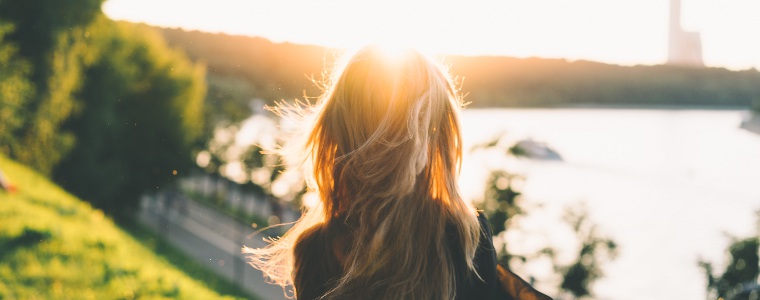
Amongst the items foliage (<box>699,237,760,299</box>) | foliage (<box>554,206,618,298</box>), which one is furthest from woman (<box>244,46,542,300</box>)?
foliage (<box>554,206,618,298</box>)

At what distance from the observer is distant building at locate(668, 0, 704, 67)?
38.8 ft

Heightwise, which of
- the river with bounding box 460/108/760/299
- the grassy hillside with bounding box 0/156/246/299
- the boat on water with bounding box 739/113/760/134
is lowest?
the river with bounding box 460/108/760/299

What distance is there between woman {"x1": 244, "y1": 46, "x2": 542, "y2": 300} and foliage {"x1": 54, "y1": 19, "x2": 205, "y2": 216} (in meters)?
23.5

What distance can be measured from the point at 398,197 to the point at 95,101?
81.0 ft

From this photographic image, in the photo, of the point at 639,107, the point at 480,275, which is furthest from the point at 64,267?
the point at 639,107

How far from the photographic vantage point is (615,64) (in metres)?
15.5

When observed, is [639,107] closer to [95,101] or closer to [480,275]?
[480,275]

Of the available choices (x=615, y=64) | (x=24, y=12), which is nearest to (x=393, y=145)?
(x=615, y=64)

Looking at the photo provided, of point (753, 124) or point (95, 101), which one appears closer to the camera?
point (753, 124)

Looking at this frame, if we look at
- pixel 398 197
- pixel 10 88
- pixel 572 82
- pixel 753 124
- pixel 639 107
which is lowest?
pixel 639 107

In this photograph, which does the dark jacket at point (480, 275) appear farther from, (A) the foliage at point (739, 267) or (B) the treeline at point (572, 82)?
(B) the treeline at point (572, 82)

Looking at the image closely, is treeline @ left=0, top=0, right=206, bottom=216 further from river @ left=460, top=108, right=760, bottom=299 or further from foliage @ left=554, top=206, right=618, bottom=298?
foliage @ left=554, top=206, right=618, bottom=298

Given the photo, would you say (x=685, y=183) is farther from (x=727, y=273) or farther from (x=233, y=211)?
(x=233, y=211)

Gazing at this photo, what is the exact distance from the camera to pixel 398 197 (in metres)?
1.71
